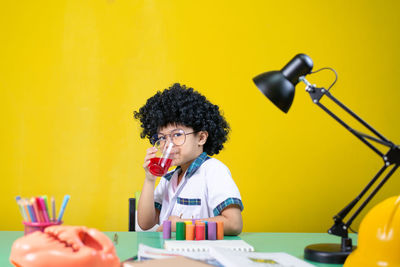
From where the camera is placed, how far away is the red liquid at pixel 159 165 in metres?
1.50

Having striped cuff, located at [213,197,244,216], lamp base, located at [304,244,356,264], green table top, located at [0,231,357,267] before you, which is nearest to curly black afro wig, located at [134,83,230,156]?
striped cuff, located at [213,197,244,216]

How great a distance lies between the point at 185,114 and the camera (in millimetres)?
1701

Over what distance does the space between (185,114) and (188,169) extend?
234mm

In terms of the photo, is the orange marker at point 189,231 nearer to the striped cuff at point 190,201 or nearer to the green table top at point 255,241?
the green table top at point 255,241

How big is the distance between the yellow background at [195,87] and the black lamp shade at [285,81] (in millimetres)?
1448

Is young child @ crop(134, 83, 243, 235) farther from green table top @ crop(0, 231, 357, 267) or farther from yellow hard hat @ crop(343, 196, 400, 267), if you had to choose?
yellow hard hat @ crop(343, 196, 400, 267)

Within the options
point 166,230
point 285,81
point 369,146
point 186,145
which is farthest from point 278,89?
point 186,145

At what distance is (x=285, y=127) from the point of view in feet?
8.04

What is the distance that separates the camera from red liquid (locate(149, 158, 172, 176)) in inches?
58.9

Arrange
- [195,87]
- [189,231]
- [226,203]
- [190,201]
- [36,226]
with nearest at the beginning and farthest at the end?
1. [36,226]
2. [189,231]
3. [226,203]
4. [190,201]
5. [195,87]

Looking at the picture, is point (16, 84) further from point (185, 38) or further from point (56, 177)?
point (185, 38)

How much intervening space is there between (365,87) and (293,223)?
3.05 ft

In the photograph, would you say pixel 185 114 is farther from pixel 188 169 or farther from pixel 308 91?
pixel 308 91

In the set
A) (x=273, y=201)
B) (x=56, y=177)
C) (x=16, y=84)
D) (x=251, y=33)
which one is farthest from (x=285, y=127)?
(x=16, y=84)
